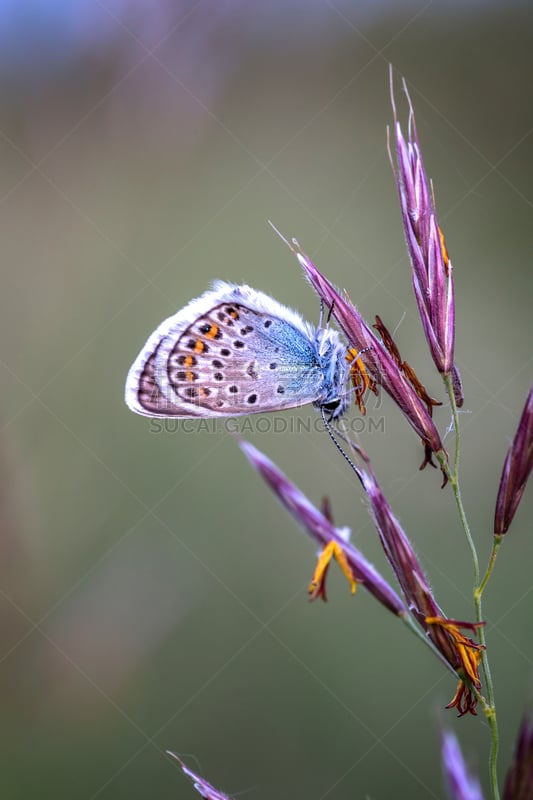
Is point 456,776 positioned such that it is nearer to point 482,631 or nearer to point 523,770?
point 523,770

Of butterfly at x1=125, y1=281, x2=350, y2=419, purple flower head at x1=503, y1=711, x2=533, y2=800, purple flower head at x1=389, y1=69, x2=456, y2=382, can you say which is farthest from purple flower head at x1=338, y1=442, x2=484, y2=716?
butterfly at x1=125, y1=281, x2=350, y2=419

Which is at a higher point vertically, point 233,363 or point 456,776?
point 233,363

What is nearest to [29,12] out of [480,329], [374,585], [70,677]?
[480,329]

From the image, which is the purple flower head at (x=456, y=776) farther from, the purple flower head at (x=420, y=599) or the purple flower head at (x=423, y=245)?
the purple flower head at (x=423, y=245)

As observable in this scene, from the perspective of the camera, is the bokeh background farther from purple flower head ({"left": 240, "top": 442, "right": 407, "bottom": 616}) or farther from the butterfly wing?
purple flower head ({"left": 240, "top": 442, "right": 407, "bottom": 616})

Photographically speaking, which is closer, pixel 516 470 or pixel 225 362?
pixel 516 470

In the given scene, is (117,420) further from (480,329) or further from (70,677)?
(480,329)

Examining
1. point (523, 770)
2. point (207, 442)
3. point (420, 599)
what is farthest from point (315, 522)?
point (207, 442)
